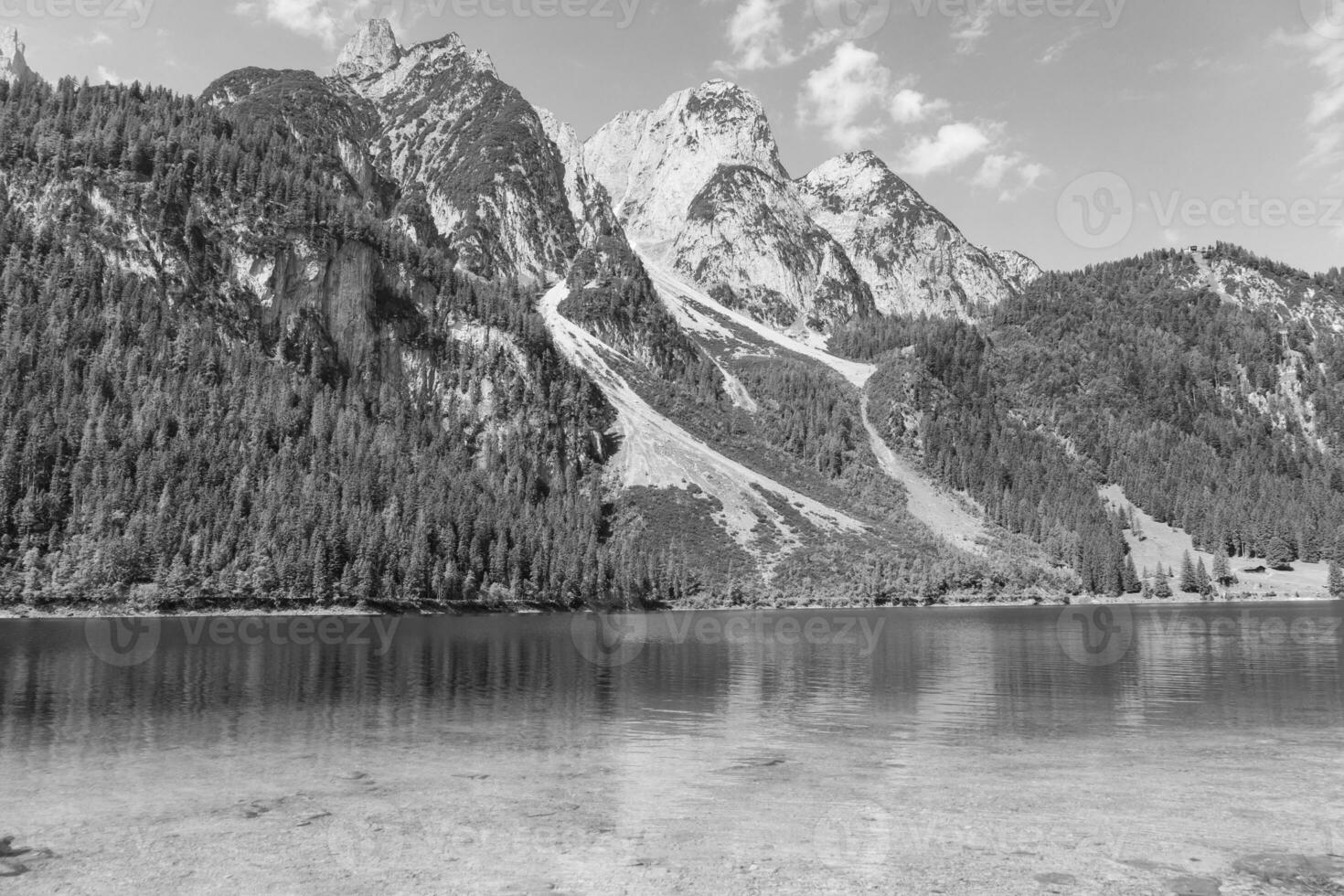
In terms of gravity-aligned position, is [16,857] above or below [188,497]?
below

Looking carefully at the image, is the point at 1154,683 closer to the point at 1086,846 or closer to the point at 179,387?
the point at 1086,846

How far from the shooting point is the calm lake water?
66.3ft

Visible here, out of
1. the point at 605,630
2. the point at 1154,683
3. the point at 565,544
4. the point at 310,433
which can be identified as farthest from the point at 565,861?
the point at 310,433

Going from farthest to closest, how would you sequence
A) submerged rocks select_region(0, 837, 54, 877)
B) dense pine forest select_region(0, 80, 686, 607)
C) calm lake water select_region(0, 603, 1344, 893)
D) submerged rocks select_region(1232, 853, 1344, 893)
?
1. dense pine forest select_region(0, 80, 686, 607)
2. calm lake water select_region(0, 603, 1344, 893)
3. submerged rocks select_region(0, 837, 54, 877)
4. submerged rocks select_region(1232, 853, 1344, 893)

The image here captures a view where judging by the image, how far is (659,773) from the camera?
104 ft

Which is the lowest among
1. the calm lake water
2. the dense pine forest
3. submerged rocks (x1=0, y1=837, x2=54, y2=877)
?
the calm lake water

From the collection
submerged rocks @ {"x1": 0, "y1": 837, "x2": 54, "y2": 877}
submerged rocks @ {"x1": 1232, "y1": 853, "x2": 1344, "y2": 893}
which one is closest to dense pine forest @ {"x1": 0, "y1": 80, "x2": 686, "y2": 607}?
submerged rocks @ {"x1": 0, "y1": 837, "x2": 54, "y2": 877}

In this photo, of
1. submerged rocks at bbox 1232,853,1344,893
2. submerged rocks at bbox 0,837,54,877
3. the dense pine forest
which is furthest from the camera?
the dense pine forest

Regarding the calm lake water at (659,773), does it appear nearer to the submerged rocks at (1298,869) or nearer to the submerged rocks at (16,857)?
the submerged rocks at (16,857)

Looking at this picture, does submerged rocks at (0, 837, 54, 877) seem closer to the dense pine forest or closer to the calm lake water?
the calm lake water

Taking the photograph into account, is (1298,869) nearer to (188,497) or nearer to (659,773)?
(659,773)

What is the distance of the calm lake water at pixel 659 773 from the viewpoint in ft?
66.3

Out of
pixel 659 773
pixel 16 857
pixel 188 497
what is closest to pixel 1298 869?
pixel 659 773

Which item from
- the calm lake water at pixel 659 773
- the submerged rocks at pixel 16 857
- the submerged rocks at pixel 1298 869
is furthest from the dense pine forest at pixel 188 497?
the submerged rocks at pixel 1298 869
